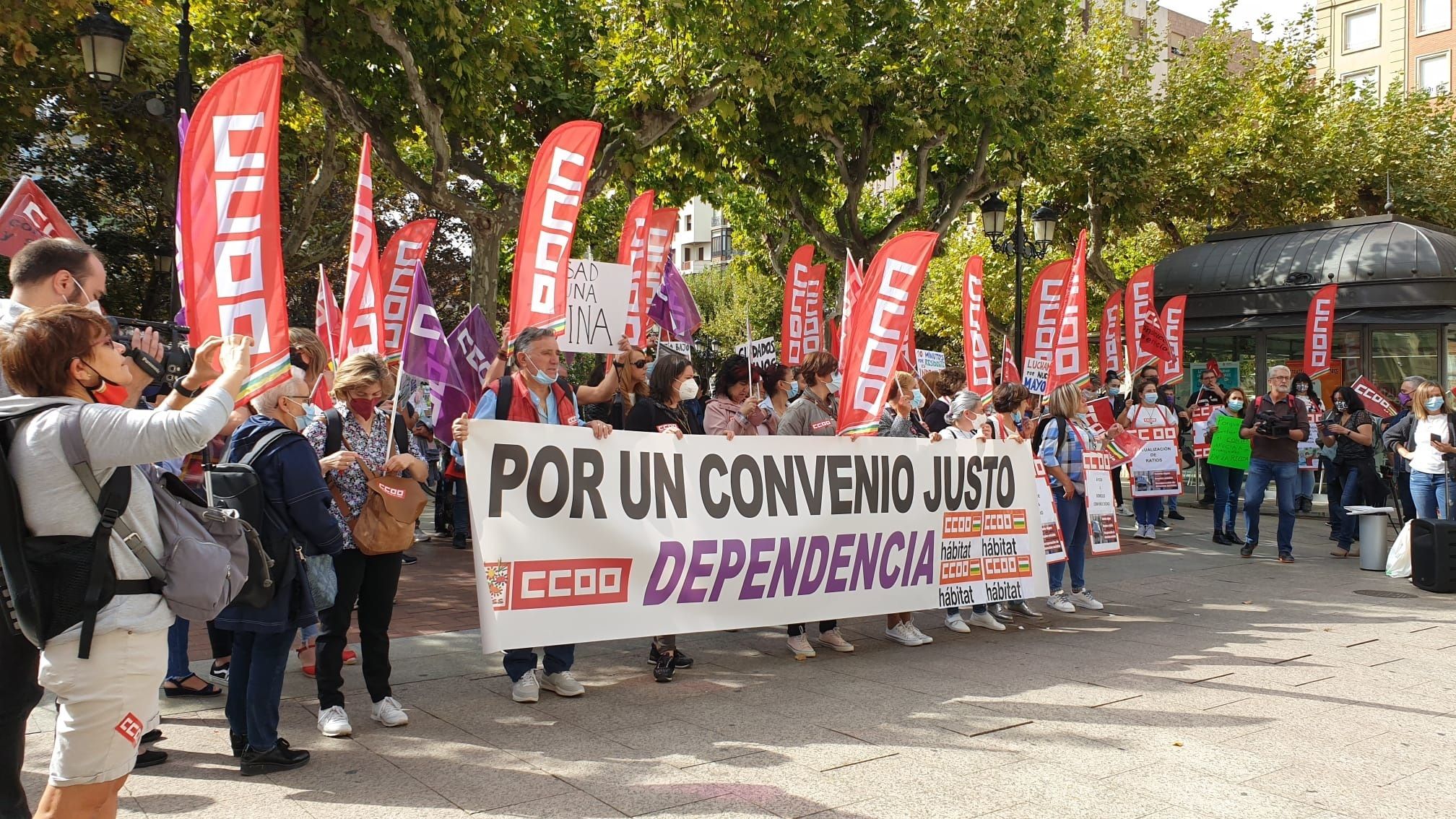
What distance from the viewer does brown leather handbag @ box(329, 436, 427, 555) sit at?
16.5 ft

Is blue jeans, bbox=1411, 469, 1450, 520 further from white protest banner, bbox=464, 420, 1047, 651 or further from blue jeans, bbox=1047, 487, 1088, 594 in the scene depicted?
white protest banner, bbox=464, 420, 1047, 651

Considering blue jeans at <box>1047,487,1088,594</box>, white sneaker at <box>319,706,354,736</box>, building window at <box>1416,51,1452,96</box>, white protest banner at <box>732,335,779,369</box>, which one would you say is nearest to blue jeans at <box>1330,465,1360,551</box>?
blue jeans at <box>1047,487,1088,594</box>

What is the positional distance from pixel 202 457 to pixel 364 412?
192cm

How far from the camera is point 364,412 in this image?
17.3 feet

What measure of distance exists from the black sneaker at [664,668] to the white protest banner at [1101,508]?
4.07 metres

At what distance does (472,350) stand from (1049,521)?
17.9 feet

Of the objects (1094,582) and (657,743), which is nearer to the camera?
(657,743)

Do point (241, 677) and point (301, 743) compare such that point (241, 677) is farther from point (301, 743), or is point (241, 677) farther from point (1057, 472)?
point (1057, 472)

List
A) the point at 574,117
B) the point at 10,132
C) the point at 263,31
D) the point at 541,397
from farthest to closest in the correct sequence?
the point at 10,132, the point at 574,117, the point at 263,31, the point at 541,397

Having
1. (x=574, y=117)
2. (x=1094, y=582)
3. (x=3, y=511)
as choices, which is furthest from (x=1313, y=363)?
(x=3, y=511)

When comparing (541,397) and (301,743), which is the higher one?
(541,397)

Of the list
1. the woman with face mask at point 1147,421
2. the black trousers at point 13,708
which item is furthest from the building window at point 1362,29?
the black trousers at point 13,708

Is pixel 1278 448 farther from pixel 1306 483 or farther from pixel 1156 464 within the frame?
pixel 1306 483

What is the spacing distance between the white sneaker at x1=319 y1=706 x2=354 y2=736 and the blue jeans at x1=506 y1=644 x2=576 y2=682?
2.89ft
